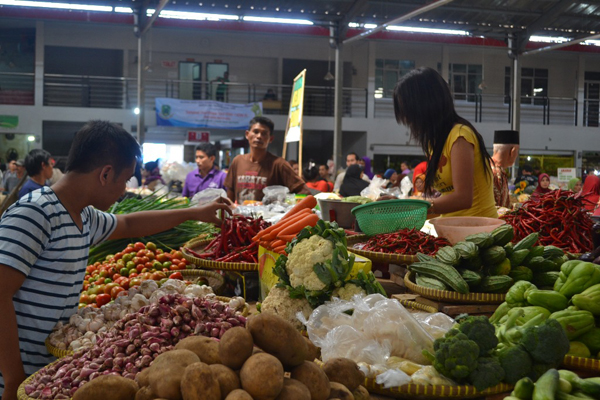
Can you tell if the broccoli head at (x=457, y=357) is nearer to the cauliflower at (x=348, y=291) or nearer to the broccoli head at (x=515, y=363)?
the broccoli head at (x=515, y=363)

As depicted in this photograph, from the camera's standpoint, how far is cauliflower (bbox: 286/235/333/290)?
81.0 inches

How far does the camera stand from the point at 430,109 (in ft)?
10.6

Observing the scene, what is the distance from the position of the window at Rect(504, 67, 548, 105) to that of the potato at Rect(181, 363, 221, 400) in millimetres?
24422

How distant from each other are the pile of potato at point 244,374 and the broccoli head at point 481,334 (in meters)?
0.36

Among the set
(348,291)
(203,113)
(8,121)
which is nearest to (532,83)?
(203,113)

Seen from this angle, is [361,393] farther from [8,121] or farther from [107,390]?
[8,121]

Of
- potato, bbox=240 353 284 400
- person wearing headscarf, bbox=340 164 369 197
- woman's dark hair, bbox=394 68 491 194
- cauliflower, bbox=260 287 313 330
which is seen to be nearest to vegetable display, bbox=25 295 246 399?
cauliflower, bbox=260 287 313 330

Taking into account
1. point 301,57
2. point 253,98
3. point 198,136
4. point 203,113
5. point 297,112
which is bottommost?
point 297,112

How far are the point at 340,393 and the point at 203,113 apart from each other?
16731mm

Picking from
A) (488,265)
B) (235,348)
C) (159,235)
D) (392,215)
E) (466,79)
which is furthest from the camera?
(466,79)

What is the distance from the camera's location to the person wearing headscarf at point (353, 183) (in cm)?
892

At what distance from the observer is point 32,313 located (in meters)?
2.26

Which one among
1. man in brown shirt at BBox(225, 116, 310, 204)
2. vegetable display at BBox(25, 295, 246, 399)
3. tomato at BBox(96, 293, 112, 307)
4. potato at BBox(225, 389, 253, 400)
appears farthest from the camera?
man in brown shirt at BBox(225, 116, 310, 204)

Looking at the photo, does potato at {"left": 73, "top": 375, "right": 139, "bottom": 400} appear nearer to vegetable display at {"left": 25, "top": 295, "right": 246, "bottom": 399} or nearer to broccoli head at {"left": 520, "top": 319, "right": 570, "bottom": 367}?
vegetable display at {"left": 25, "top": 295, "right": 246, "bottom": 399}
